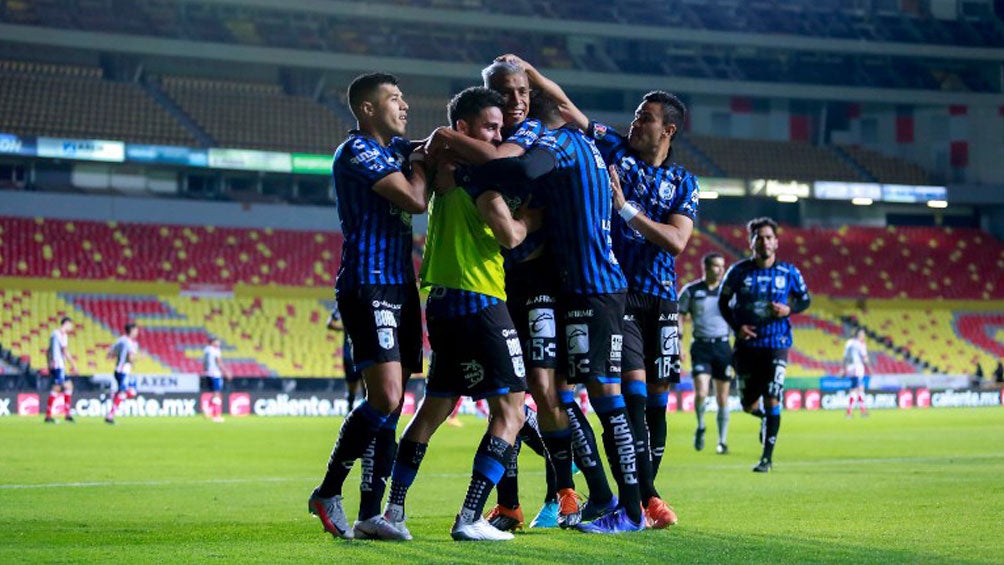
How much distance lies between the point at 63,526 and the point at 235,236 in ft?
130

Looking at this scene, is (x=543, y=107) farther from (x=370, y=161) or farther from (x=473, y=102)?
(x=370, y=161)

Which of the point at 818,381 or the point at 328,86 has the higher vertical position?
the point at 328,86

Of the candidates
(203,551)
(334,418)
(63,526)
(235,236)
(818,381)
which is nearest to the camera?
(203,551)

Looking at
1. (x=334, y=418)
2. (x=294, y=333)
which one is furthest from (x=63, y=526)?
(x=294, y=333)

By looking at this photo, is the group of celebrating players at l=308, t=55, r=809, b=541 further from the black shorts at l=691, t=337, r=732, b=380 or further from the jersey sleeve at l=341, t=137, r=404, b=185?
the black shorts at l=691, t=337, r=732, b=380

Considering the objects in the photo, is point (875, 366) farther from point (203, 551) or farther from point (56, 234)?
point (203, 551)

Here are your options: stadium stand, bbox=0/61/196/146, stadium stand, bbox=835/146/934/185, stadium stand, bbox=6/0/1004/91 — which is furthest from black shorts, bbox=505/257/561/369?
stadium stand, bbox=835/146/934/185

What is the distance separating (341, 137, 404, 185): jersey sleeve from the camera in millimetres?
8367

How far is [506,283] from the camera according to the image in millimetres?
9102

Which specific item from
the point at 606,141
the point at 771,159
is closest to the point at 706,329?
the point at 606,141

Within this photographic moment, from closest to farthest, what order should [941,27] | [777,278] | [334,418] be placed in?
[777,278]
[334,418]
[941,27]

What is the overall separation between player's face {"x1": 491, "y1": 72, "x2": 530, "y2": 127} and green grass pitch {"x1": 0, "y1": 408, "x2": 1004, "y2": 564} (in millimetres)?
2500

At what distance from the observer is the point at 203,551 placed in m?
7.95

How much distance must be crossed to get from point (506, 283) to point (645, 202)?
1.19m
